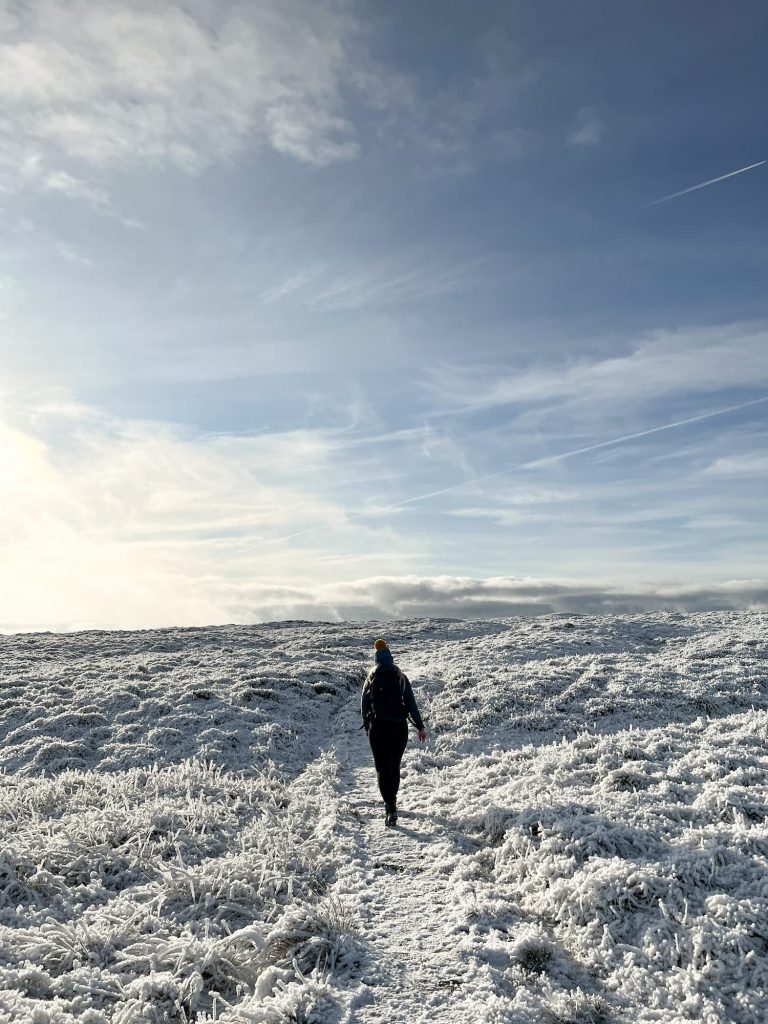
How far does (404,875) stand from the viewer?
9.45m

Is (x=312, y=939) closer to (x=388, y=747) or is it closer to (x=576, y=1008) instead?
(x=576, y=1008)

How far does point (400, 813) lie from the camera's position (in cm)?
1251

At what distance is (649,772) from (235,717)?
45.9ft

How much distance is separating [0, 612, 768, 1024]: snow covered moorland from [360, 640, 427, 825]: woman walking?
0.74m

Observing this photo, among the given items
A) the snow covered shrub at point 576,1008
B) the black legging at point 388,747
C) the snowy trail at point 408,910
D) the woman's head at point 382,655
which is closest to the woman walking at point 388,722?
the black legging at point 388,747

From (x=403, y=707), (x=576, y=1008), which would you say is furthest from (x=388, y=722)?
(x=576, y=1008)

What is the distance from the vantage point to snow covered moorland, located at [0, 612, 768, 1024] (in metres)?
6.43

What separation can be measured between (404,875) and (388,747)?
2.97 m

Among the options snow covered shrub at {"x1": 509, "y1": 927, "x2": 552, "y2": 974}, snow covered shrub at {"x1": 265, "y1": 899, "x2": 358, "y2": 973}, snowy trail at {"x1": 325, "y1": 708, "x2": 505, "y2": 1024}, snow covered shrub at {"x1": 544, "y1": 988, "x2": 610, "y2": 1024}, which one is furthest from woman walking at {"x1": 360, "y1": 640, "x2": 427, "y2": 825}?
snow covered shrub at {"x1": 544, "y1": 988, "x2": 610, "y2": 1024}

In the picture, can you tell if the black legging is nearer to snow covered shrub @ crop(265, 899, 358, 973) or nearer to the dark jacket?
the dark jacket

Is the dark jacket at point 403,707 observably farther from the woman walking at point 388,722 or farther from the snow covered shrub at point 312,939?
the snow covered shrub at point 312,939

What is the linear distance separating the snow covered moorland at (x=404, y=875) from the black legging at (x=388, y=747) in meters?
0.87

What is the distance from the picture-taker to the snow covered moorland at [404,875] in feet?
21.1

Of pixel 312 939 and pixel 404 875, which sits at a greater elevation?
pixel 312 939
